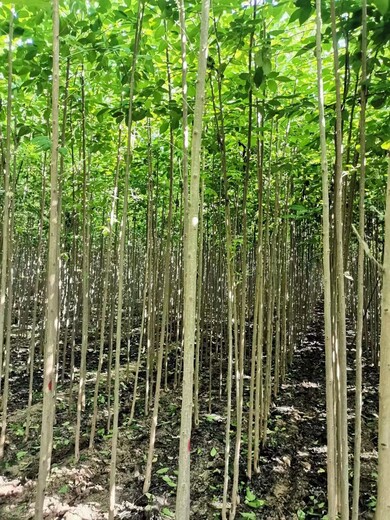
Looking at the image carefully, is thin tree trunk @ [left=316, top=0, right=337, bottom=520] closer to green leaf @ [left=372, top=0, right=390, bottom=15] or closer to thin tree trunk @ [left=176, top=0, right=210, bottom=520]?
green leaf @ [left=372, top=0, right=390, bottom=15]

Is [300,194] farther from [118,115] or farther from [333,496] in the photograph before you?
[333,496]

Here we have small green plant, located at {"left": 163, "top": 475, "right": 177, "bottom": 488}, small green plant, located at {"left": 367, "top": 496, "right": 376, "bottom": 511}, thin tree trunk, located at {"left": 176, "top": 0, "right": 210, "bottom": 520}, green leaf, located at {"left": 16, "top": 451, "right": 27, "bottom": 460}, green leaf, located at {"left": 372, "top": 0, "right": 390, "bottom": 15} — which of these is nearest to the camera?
thin tree trunk, located at {"left": 176, "top": 0, "right": 210, "bottom": 520}

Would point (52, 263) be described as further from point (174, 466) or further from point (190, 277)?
point (174, 466)

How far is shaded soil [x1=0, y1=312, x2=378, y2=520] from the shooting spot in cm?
288

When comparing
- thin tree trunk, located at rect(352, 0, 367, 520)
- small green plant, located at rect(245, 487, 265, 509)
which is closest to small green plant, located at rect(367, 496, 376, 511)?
small green plant, located at rect(245, 487, 265, 509)

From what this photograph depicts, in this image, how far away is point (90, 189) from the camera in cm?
385

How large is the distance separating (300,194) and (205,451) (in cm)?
303

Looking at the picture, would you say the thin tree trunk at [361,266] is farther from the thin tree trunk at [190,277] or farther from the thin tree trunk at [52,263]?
the thin tree trunk at [52,263]

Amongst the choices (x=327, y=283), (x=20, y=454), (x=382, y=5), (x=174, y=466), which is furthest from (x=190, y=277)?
(x=20, y=454)

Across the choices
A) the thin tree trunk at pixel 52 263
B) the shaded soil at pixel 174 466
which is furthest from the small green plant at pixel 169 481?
the thin tree trunk at pixel 52 263

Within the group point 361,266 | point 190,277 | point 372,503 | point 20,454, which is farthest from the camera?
point 20,454

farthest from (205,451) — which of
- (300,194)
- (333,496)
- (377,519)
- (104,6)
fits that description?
(104,6)

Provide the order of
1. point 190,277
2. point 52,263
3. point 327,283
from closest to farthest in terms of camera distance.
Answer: point 190,277 → point 327,283 → point 52,263

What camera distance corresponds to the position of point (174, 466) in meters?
3.42
